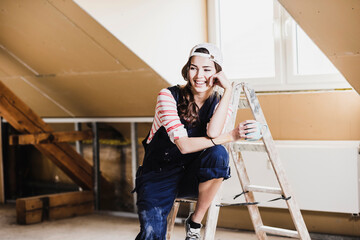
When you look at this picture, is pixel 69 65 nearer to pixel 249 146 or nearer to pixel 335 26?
pixel 249 146

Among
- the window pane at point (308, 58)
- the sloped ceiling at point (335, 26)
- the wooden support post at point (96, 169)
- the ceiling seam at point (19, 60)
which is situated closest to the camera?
the sloped ceiling at point (335, 26)

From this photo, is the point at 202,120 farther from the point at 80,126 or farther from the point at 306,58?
the point at 80,126

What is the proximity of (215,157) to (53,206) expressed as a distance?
88.8 inches

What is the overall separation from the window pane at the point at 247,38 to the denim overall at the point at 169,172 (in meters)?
1.22

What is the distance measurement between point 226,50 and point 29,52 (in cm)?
146

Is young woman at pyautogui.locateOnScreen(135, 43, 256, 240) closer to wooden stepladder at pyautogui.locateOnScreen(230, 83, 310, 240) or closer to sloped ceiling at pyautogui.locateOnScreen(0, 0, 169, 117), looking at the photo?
wooden stepladder at pyautogui.locateOnScreen(230, 83, 310, 240)

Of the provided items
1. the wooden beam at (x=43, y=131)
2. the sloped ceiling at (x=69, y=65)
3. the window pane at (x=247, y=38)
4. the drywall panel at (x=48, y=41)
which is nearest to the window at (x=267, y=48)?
the window pane at (x=247, y=38)

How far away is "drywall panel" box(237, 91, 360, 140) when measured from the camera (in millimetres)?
3006

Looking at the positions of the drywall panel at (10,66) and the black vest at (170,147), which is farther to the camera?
the drywall panel at (10,66)

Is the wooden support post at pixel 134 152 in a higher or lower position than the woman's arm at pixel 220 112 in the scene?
lower

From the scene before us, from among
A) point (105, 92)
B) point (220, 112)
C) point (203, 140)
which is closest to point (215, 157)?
point (203, 140)

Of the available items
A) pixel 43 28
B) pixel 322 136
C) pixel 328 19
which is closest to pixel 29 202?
pixel 43 28

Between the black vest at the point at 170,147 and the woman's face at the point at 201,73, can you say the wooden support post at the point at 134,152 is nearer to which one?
the black vest at the point at 170,147

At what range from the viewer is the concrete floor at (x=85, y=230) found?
3338 millimetres
